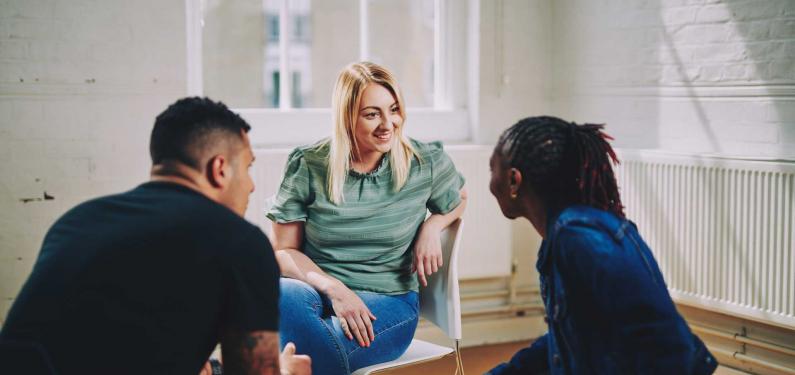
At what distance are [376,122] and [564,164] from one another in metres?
1.08

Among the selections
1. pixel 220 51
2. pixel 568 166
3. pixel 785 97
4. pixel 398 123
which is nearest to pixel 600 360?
pixel 568 166

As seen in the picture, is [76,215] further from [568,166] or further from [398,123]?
[398,123]

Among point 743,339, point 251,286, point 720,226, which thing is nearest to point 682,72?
point 720,226

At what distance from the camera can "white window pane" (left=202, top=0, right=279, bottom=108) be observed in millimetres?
3809

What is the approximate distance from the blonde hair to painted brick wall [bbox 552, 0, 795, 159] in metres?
1.43

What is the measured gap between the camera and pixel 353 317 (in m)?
2.41

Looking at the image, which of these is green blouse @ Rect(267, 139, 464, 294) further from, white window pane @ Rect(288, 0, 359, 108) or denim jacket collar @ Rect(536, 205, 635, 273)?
white window pane @ Rect(288, 0, 359, 108)

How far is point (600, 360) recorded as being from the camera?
1524 millimetres

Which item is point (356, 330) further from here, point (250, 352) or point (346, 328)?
point (250, 352)

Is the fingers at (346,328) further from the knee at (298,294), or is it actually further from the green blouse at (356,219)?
the green blouse at (356,219)

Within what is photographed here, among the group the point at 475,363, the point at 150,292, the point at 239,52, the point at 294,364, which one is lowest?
the point at 475,363

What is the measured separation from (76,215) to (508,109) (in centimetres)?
307

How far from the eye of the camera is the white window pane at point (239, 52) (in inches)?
150

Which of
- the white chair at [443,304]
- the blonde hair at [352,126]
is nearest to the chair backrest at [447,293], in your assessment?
the white chair at [443,304]
